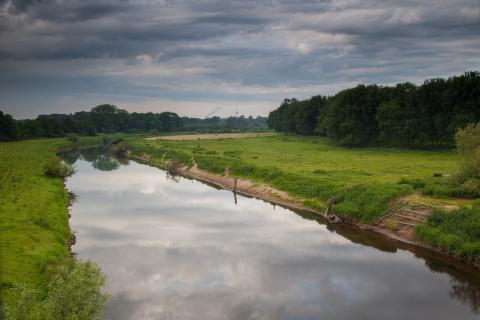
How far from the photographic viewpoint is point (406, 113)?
9019 centimetres

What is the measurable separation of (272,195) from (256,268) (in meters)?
27.2

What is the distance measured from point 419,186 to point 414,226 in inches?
327

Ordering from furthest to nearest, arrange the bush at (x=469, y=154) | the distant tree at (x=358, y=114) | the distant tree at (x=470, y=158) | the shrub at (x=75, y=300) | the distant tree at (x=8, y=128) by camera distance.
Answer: the distant tree at (x=8, y=128) → the distant tree at (x=358, y=114) → the bush at (x=469, y=154) → the distant tree at (x=470, y=158) → the shrub at (x=75, y=300)

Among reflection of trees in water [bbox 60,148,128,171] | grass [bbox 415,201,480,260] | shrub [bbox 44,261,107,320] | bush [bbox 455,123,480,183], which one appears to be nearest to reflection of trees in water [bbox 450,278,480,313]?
grass [bbox 415,201,480,260]

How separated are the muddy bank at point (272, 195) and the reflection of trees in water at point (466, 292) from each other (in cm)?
311

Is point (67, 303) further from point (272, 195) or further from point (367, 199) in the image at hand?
point (272, 195)

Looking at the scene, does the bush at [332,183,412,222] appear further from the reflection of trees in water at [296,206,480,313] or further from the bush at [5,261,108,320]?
the bush at [5,261,108,320]

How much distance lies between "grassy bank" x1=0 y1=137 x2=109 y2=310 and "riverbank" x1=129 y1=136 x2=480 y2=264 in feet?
89.0

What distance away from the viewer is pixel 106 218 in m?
50.8

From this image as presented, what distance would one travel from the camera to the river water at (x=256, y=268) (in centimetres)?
2795

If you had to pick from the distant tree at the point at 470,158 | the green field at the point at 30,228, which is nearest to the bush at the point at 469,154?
the distant tree at the point at 470,158

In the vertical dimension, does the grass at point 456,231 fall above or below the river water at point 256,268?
above

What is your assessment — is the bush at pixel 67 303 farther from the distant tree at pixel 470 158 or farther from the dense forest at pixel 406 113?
the dense forest at pixel 406 113

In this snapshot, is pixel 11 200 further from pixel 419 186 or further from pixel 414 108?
pixel 414 108
